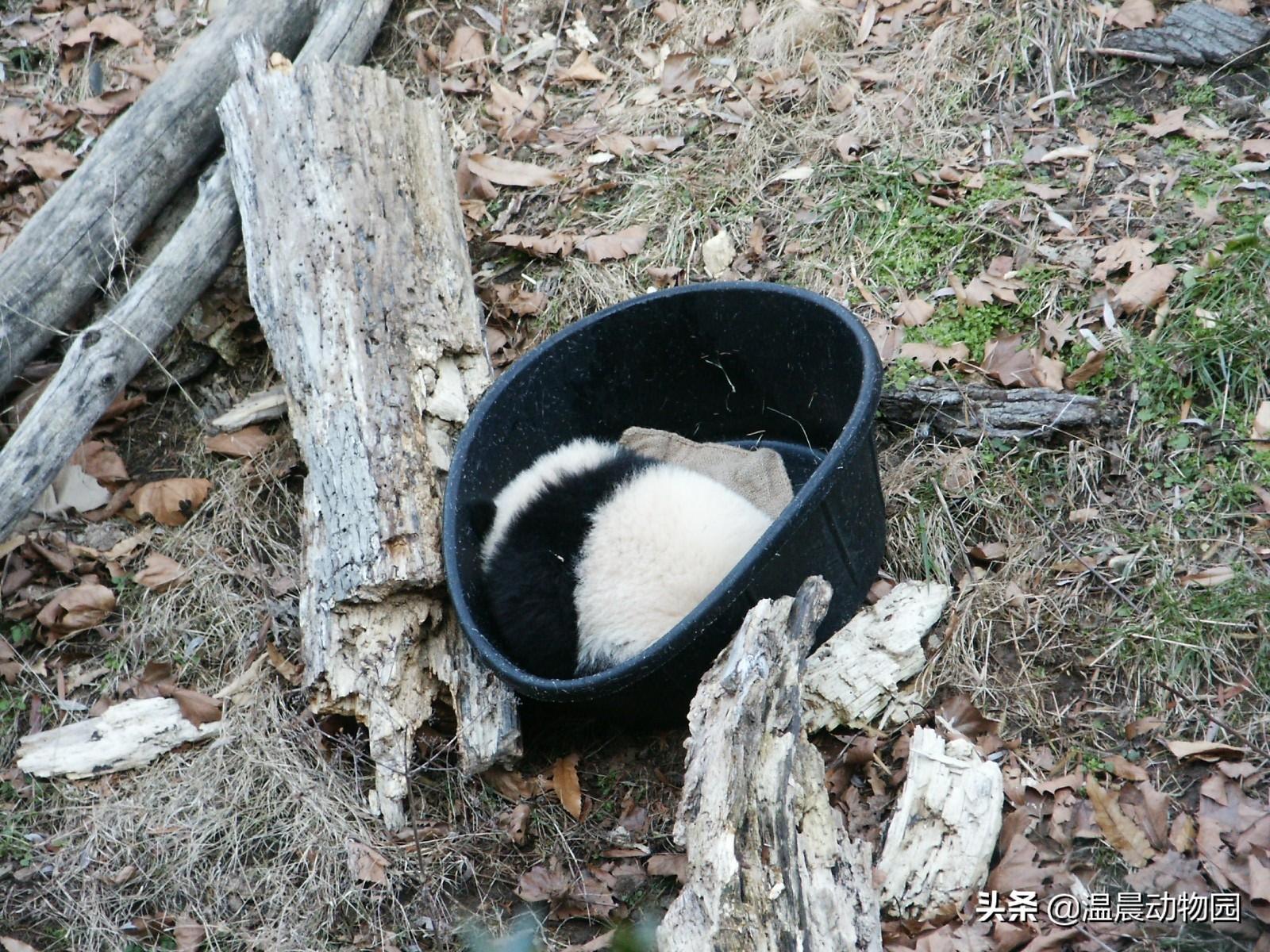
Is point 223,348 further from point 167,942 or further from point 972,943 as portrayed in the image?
point 972,943

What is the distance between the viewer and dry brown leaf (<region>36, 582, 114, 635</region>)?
3.34 m

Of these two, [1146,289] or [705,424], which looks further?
[705,424]

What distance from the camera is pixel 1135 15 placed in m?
3.73

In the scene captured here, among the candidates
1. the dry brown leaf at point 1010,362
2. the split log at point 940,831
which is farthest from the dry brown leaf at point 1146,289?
the split log at point 940,831

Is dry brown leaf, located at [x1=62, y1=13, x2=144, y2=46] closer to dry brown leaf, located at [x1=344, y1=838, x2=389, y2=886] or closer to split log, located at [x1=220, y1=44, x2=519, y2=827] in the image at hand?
split log, located at [x1=220, y1=44, x2=519, y2=827]

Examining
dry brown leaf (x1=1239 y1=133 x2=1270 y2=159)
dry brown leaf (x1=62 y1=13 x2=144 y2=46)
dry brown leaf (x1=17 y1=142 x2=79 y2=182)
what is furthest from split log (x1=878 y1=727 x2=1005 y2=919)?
dry brown leaf (x1=62 y1=13 x2=144 y2=46)

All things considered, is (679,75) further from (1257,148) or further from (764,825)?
(764,825)

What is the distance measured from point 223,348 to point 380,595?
5.20 feet

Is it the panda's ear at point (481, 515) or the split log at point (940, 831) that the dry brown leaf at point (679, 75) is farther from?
the split log at point (940, 831)

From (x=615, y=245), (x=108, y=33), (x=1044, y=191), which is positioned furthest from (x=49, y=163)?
(x=1044, y=191)

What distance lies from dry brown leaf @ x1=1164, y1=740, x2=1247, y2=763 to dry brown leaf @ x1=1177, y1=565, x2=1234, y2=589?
433 millimetres

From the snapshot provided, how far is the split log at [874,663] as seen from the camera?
109 inches

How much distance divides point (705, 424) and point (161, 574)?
1.93 metres

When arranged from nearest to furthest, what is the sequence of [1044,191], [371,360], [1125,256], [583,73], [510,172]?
1. [371,360]
2. [1125,256]
3. [1044,191]
4. [510,172]
5. [583,73]
